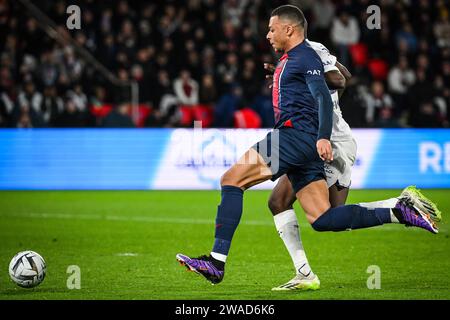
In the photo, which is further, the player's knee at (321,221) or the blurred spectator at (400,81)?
the blurred spectator at (400,81)

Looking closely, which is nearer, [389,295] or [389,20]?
[389,295]

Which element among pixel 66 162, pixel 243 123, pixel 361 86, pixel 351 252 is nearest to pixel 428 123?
pixel 361 86

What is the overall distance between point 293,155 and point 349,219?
2.11 ft

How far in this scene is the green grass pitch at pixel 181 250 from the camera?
7648mm

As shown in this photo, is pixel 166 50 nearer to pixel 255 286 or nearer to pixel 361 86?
pixel 361 86

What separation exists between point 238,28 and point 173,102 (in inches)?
117

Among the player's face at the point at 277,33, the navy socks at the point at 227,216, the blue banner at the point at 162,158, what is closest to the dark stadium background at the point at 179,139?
the blue banner at the point at 162,158

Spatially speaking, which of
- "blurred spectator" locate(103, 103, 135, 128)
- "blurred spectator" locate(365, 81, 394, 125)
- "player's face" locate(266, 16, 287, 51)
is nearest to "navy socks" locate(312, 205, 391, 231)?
"player's face" locate(266, 16, 287, 51)

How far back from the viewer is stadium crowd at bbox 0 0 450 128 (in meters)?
19.8

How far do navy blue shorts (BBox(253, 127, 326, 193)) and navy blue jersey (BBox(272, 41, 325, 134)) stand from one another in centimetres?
8

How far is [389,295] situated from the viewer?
24.1 ft

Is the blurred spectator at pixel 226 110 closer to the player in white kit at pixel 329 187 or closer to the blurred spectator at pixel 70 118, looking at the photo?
the blurred spectator at pixel 70 118

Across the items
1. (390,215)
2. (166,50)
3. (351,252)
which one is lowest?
(351,252)

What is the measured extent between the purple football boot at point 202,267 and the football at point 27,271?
3.98ft
